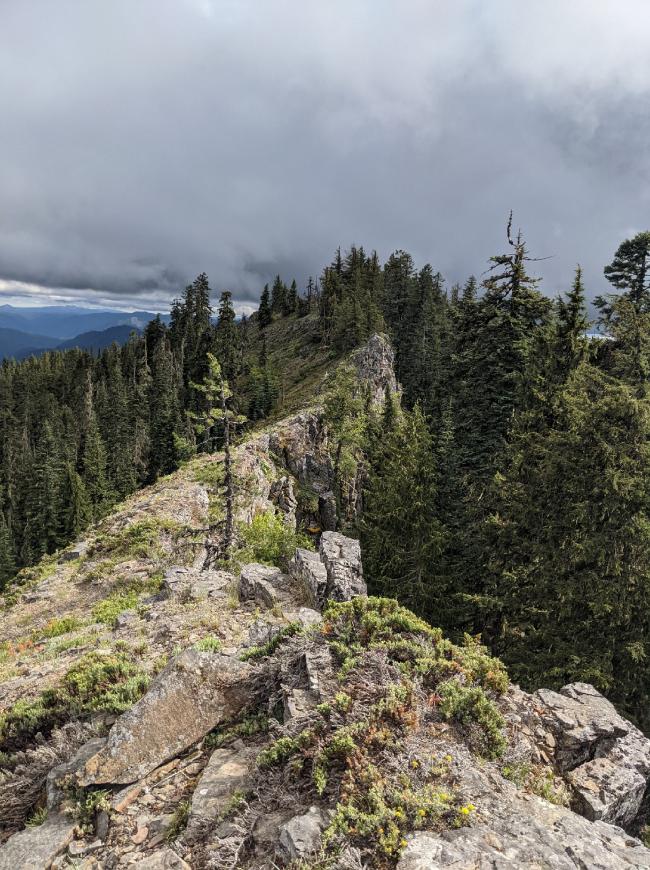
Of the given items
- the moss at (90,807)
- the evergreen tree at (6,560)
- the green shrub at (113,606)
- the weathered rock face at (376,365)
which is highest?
the weathered rock face at (376,365)

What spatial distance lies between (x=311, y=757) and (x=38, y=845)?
3.35 metres

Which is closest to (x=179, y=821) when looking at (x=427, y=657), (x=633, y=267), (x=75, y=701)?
(x=75, y=701)

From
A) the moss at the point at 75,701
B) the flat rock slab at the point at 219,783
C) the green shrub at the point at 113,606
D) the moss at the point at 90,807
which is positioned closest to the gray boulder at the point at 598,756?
the flat rock slab at the point at 219,783

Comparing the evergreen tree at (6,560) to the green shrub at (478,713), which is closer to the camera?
the green shrub at (478,713)

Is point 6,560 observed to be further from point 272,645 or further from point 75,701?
point 272,645

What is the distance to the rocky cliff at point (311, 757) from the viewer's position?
486 cm

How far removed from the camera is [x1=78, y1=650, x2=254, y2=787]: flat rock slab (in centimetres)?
624

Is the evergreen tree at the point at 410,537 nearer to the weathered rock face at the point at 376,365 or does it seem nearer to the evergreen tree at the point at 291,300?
the weathered rock face at the point at 376,365

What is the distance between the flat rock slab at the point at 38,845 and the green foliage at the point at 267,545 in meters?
11.6

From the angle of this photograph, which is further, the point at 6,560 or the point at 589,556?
the point at 6,560

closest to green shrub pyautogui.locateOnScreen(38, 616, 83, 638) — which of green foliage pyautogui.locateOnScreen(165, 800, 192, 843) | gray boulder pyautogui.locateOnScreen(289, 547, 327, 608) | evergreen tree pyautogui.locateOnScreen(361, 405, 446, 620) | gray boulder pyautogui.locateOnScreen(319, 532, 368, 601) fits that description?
gray boulder pyautogui.locateOnScreen(289, 547, 327, 608)

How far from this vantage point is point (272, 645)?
851 cm

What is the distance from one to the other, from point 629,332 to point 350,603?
1693 cm

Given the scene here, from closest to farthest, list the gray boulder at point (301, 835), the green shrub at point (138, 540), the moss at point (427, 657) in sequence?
the gray boulder at point (301, 835) < the moss at point (427, 657) < the green shrub at point (138, 540)
